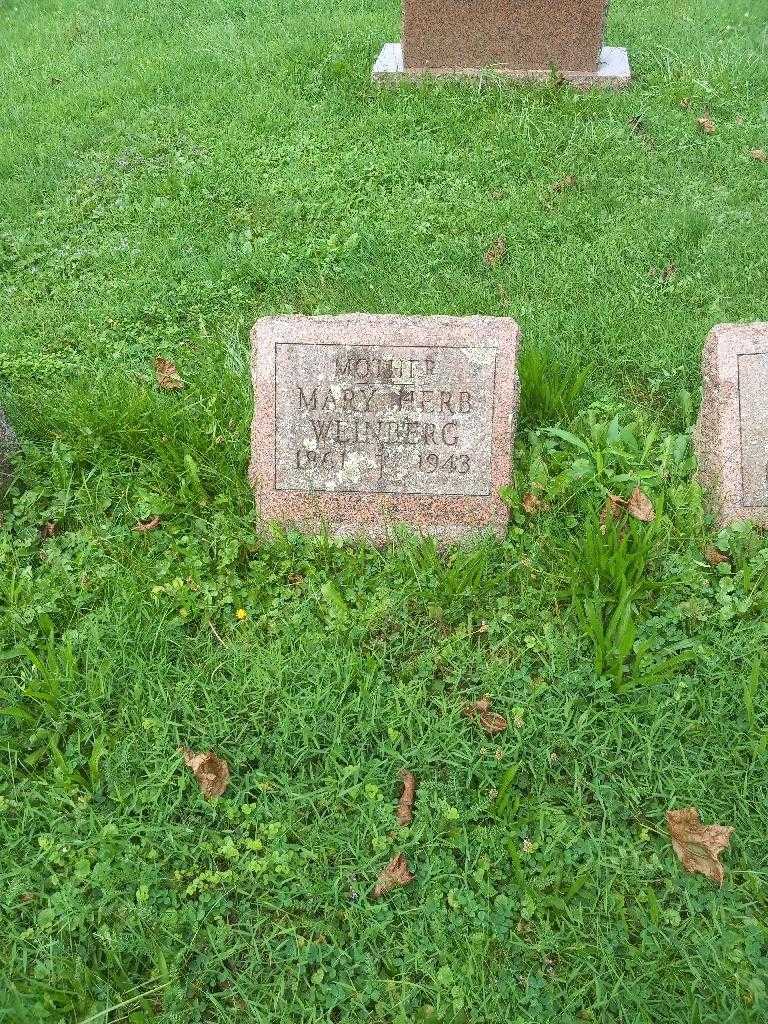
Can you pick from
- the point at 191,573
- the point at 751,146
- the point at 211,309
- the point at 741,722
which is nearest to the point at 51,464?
the point at 191,573

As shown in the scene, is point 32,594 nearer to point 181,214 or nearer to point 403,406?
point 403,406

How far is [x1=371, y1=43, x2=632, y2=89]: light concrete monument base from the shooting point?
18.3 ft

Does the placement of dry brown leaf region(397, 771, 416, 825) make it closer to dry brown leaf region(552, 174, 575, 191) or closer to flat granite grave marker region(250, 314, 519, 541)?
flat granite grave marker region(250, 314, 519, 541)

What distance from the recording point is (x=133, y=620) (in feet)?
8.94

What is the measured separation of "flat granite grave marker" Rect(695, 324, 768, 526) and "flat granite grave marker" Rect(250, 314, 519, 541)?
76 cm

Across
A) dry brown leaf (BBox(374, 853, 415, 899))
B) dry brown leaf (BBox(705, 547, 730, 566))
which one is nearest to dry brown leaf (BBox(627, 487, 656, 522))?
dry brown leaf (BBox(705, 547, 730, 566))

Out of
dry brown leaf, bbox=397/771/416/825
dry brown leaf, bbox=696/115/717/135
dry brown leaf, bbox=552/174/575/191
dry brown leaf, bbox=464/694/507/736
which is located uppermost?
dry brown leaf, bbox=696/115/717/135

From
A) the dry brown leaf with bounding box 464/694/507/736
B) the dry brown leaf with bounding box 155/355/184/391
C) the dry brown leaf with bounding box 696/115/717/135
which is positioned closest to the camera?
the dry brown leaf with bounding box 464/694/507/736

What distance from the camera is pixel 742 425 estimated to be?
2.89 m

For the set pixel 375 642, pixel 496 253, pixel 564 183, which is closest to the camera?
pixel 375 642

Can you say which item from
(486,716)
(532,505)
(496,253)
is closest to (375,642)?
(486,716)

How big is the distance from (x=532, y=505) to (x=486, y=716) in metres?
0.87

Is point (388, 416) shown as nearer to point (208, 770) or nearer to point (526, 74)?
point (208, 770)

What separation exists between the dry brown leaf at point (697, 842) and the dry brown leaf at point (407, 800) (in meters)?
0.72
